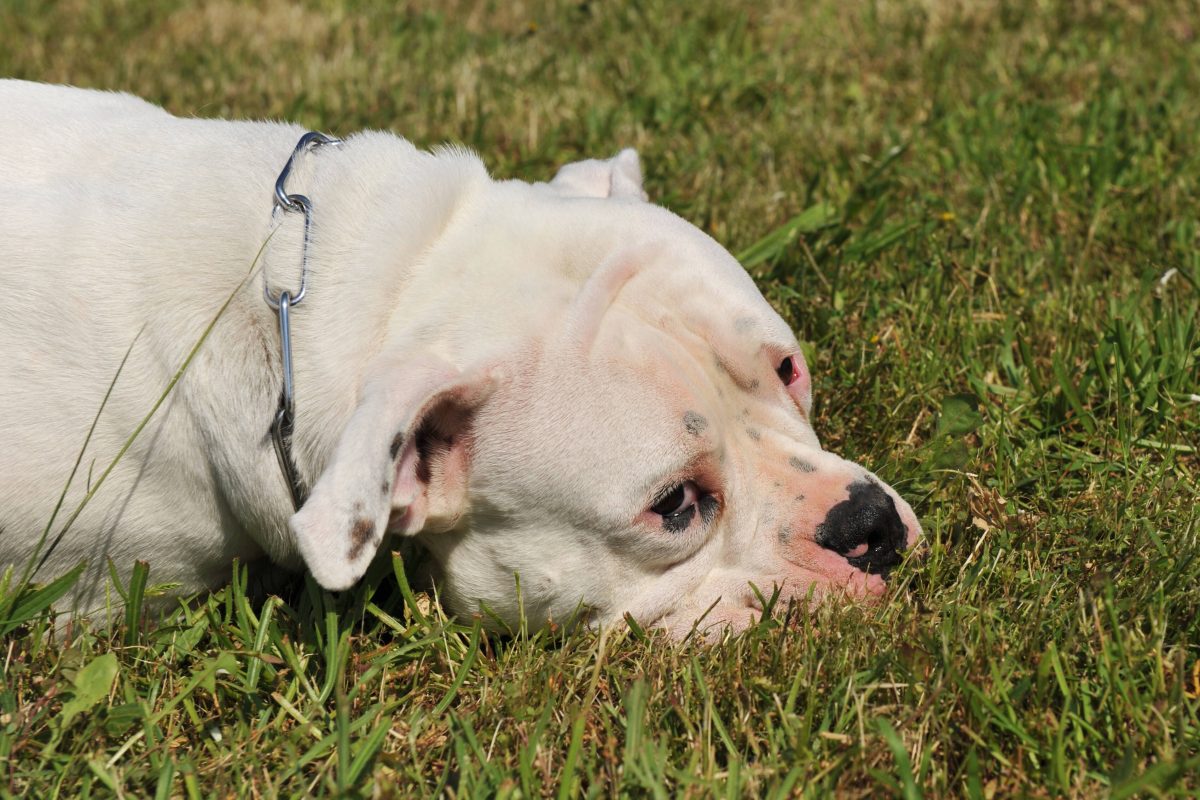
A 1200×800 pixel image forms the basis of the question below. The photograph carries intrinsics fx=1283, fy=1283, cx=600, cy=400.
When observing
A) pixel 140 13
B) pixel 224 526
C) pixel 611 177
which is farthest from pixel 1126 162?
pixel 140 13

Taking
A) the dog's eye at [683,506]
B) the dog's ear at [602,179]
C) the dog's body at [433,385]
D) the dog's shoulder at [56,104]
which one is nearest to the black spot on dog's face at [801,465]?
the dog's body at [433,385]

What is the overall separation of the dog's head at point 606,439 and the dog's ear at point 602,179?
0.40 meters

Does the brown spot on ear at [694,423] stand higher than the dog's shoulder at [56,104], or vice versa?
the dog's shoulder at [56,104]

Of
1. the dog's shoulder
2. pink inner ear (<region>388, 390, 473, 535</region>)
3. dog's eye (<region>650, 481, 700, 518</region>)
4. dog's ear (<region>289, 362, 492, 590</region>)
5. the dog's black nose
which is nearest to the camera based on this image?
dog's ear (<region>289, 362, 492, 590</region>)

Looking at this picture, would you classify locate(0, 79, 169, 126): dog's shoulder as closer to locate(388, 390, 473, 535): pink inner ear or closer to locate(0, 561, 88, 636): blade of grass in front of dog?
locate(0, 561, 88, 636): blade of grass in front of dog

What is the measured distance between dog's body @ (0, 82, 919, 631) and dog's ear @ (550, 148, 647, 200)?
450 millimetres

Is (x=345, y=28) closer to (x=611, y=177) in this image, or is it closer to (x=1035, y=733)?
(x=611, y=177)

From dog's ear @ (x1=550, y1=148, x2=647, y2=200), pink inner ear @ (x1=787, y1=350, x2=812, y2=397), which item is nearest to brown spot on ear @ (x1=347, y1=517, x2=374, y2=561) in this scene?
pink inner ear @ (x1=787, y1=350, x2=812, y2=397)

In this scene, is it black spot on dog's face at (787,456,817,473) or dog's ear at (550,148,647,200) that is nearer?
A: black spot on dog's face at (787,456,817,473)

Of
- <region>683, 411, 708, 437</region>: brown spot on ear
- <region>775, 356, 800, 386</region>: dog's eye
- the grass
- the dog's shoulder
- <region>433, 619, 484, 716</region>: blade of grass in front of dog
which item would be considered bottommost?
<region>433, 619, 484, 716</region>: blade of grass in front of dog

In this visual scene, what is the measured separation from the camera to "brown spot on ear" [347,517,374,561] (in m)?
2.64

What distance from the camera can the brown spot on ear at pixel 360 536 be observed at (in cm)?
264

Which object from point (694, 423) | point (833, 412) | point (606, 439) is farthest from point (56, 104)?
point (833, 412)

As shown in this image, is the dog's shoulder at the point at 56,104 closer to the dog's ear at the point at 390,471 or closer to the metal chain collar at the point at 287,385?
the metal chain collar at the point at 287,385
